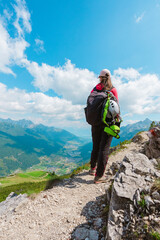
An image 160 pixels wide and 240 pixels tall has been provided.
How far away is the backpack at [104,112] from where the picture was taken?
186 inches

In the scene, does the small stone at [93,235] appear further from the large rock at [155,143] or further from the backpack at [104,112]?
the large rock at [155,143]

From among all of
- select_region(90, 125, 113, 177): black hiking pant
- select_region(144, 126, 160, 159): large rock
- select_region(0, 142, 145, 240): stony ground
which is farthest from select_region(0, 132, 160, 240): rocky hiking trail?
select_region(144, 126, 160, 159): large rock

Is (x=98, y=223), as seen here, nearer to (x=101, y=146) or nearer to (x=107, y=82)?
(x=101, y=146)

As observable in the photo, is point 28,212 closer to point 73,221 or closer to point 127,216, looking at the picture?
point 73,221

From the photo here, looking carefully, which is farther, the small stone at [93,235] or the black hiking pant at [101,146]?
the black hiking pant at [101,146]

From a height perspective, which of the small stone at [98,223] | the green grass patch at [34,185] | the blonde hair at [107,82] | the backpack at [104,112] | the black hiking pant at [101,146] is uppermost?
the blonde hair at [107,82]

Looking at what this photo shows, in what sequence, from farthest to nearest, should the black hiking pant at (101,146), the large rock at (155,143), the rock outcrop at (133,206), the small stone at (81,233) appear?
the large rock at (155,143)
the black hiking pant at (101,146)
the small stone at (81,233)
the rock outcrop at (133,206)

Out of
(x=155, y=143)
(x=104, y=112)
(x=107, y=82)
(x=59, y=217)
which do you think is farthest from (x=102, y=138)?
(x=155, y=143)

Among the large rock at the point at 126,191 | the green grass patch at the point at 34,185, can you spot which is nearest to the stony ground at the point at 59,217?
the large rock at the point at 126,191

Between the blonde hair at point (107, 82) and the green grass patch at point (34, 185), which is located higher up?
the blonde hair at point (107, 82)

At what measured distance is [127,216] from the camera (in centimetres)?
235

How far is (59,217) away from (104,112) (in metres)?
3.89

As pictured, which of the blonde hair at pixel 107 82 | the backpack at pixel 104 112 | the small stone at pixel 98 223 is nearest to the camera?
the small stone at pixel 98 223

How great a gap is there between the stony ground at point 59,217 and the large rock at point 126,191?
0.69 m
